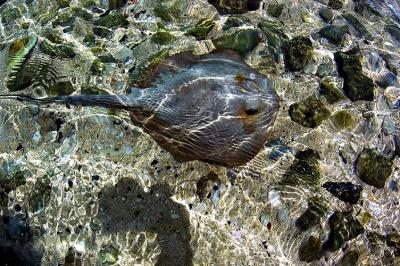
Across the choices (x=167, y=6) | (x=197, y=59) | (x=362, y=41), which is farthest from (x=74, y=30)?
(x=362, y=41)

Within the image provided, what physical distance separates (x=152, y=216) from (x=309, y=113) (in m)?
2.67

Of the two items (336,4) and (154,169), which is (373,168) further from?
(336,4)

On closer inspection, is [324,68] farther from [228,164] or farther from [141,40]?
[141,40]

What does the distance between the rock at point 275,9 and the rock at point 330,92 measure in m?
1.54

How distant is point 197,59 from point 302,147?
6.39ft

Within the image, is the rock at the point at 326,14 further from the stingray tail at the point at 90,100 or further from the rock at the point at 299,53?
the stingray tail at the point at 90,100

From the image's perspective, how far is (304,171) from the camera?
5801 mm

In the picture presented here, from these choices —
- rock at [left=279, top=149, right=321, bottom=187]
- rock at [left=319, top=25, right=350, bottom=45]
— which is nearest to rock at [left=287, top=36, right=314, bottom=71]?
rock at [left=319, top=25, right=350, bottom=45]

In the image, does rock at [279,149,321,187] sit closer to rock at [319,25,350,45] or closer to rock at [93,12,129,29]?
rock at [319,25,350,45]

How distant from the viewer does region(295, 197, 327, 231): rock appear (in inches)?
214

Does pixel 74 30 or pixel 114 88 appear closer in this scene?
pixel 114 88

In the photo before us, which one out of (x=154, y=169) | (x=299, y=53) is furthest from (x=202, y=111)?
(x=299, y=53)

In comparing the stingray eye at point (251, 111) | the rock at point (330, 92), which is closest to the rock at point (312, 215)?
the stingray eye at point (251, 111)

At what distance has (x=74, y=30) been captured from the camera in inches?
263
